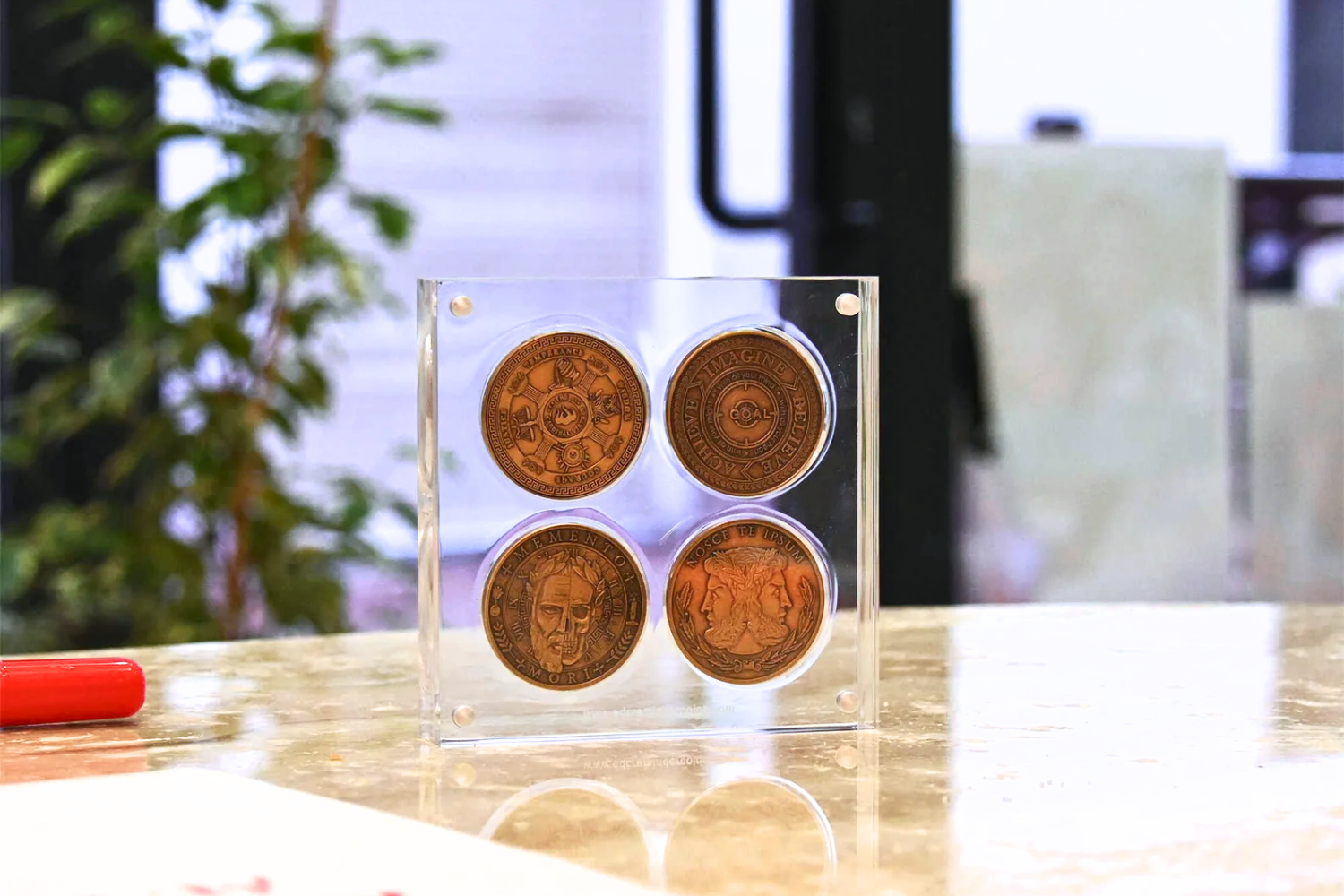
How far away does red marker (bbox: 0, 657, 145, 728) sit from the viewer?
1.83 feet

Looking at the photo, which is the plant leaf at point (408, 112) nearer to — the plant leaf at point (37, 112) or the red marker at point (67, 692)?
the plant leaf at point (37, 112)

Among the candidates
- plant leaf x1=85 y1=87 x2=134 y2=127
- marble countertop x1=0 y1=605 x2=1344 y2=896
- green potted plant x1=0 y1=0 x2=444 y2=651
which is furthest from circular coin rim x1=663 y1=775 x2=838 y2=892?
→ plant leaf x1=85 y1=87 x2=134 y2=127

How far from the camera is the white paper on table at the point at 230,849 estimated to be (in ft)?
1.24

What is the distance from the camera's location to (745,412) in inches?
21.2

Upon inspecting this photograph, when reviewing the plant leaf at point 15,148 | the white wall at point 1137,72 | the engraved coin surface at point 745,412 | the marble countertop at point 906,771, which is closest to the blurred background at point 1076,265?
the white wall at point 1137,72

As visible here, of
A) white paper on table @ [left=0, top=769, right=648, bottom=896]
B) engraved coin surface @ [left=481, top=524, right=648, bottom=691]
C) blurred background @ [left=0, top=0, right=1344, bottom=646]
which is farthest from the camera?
blurred background @ [left=0, top=0, right=1344, bottom=646]

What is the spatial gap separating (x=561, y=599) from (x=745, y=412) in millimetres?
94

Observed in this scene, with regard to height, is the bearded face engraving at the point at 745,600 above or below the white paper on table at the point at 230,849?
above

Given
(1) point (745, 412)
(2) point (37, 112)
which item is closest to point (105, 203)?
(2) point (37, 112)

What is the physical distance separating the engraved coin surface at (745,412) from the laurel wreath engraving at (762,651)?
0.13 ft

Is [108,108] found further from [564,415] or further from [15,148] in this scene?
[564,415]

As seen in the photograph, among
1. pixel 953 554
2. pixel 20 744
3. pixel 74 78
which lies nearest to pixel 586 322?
pixel 20 744

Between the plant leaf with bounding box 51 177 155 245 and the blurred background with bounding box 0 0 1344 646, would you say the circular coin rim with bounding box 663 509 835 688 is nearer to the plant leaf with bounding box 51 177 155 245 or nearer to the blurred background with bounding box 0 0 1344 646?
the plant leaf with bounding box 51 177 155 245

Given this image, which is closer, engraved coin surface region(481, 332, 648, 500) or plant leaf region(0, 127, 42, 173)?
engraved coin surface region(481, 332, 648, 500)
